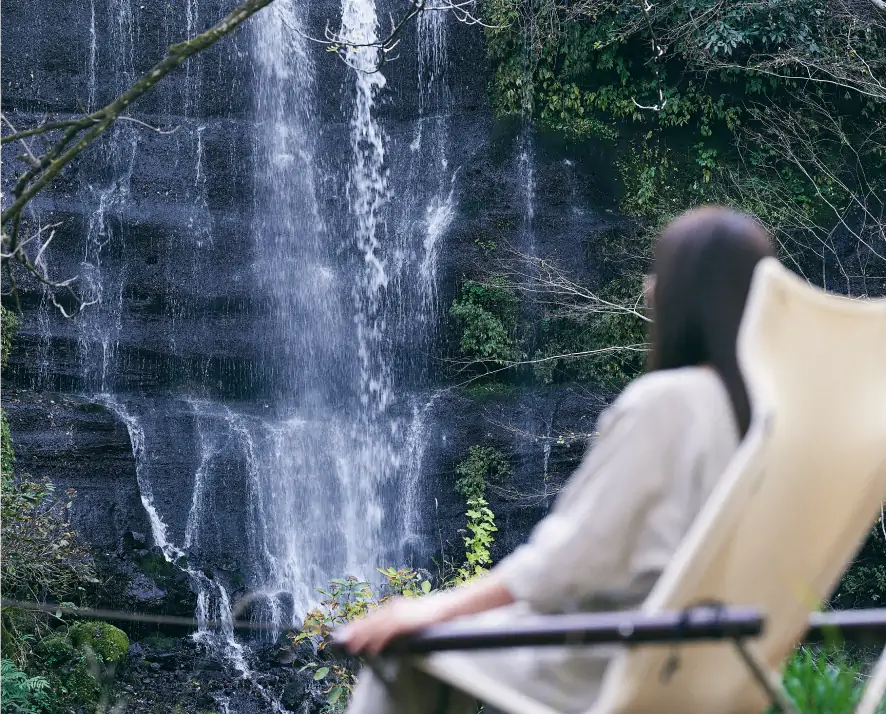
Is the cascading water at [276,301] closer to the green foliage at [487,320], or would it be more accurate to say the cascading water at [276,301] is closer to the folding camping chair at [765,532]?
the green foliage at [487,320]

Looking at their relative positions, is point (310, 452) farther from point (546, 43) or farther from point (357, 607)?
point (357, 607)

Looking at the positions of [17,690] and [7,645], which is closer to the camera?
[17,690]

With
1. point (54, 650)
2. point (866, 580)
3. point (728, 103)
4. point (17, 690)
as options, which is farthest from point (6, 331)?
point (866, 580)

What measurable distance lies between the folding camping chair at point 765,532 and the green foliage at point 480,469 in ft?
40.9

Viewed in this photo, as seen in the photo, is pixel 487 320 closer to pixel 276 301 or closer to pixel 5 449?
pixel 276 301

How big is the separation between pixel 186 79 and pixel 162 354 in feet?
13.1

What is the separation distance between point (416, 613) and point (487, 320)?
13179 mm

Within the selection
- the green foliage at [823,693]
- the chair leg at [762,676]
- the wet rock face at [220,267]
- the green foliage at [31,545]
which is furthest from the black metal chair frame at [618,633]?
the wet rock face at [220,267]

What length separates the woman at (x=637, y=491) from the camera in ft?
4.79

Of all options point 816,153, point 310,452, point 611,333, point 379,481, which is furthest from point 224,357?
point 816,153

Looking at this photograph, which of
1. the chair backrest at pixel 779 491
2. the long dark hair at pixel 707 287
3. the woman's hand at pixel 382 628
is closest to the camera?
the chair backrest at pixel 779 491

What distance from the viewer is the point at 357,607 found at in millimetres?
5422

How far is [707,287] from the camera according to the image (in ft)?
5.12

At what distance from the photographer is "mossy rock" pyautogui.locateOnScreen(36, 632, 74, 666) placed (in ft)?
33.5
